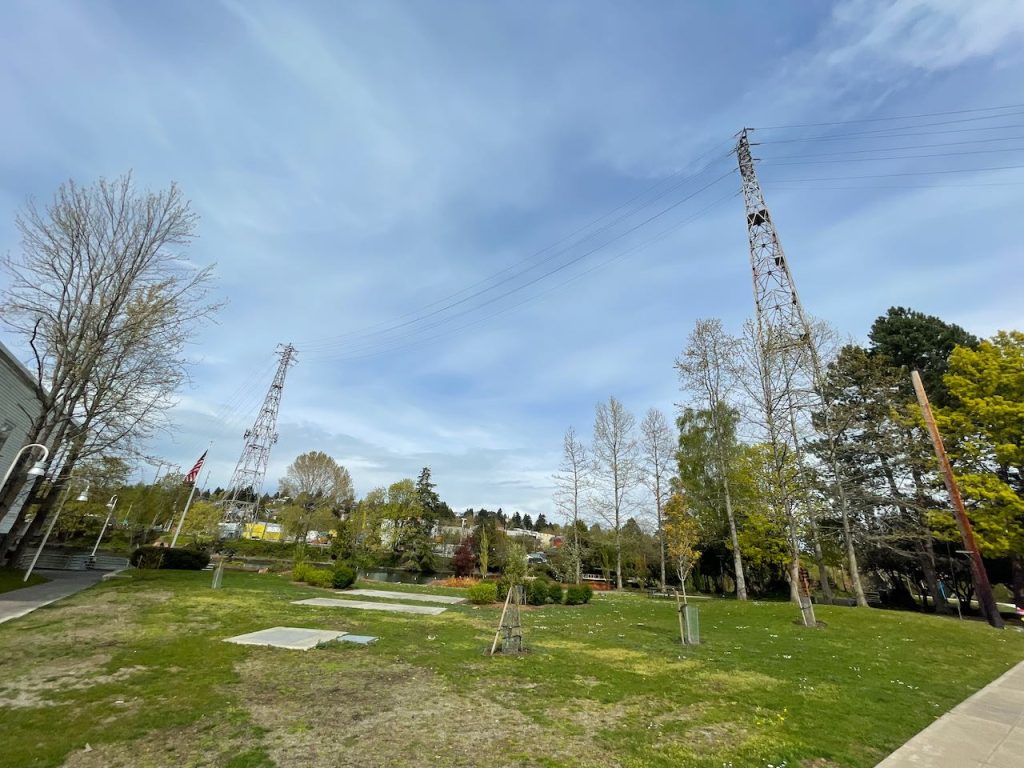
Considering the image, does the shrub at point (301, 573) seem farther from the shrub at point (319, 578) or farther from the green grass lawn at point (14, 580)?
the green grass lawn at point (14, 580)

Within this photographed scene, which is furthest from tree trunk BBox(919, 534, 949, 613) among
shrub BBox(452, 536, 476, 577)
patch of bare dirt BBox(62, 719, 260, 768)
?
shrub BBox(452, 536, 476, 577)

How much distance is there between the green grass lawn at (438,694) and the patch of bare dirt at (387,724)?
0.09 ft

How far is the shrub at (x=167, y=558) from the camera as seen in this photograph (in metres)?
23.4

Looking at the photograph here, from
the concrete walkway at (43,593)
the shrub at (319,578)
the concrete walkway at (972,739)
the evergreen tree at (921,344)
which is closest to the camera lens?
the concrete walkway at (972,739)

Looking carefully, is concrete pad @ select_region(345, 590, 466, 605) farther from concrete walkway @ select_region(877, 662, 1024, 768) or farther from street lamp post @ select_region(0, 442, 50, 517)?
concrete walkway @ select_region(877, 662, 1024, 768)

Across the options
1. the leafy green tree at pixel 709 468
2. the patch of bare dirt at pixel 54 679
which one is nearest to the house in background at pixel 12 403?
the patch of bare dirt at pixel 54 679

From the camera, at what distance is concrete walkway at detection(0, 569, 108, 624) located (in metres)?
11.3

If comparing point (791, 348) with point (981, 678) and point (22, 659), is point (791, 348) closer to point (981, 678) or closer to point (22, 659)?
point (981, 678)

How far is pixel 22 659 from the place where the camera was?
7227mm

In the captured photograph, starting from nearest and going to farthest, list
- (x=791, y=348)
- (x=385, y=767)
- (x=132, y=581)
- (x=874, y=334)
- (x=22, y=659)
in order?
(x=385, y=767) < (x=22, y=659) < (x=132, y=581) < (x=791, y=348) < (x=874, y=334)

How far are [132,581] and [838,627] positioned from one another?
25491 millimetres


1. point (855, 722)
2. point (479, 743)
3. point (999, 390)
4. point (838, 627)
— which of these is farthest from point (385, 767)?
point (999, 390)

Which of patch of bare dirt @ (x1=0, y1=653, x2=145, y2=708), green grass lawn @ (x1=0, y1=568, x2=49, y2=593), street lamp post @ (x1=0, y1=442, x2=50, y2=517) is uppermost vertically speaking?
street lamp post @ (x1=0, y1=442, x2=50, y2=517)

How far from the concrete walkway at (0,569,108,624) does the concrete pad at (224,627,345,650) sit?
5532 millimetres
